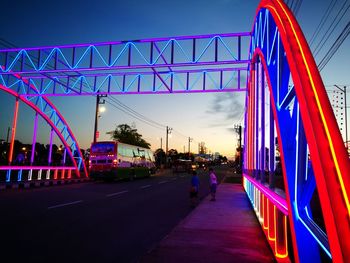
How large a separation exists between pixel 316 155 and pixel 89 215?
9.80 metres

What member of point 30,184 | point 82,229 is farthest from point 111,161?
point 82,229

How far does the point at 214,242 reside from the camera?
25.7ft

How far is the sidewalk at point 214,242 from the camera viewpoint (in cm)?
659

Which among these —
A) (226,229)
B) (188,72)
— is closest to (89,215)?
(226,229)

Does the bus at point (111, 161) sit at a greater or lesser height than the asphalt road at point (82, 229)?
greater

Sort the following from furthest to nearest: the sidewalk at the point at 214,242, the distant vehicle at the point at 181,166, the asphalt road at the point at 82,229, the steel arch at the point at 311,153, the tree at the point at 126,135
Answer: the tree at the point at 126,135 → the distant vehicle at the point at 181,166 → the asphalt road at the point at 82,229 → the sidewalk at the point at 214,242 → the steel arch at the point at 311,153

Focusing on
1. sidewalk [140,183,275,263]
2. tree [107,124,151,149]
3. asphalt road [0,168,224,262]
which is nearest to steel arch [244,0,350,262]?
sidewalk [140,183,275,263]

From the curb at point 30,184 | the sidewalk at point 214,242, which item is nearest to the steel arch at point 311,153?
the sidewalk at point 214,242

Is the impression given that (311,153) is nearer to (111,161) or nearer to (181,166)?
(111,161)

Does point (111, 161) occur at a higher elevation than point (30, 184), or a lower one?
higher

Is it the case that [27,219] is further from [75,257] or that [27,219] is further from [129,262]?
[129,262]

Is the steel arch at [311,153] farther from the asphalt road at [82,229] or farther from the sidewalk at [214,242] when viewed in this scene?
the asphalt road at [82,229]

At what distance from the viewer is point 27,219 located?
33.7ft

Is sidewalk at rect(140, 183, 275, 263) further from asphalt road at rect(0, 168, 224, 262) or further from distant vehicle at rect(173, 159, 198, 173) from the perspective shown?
distant vehicle at rect(173, 159, 198, 173)
